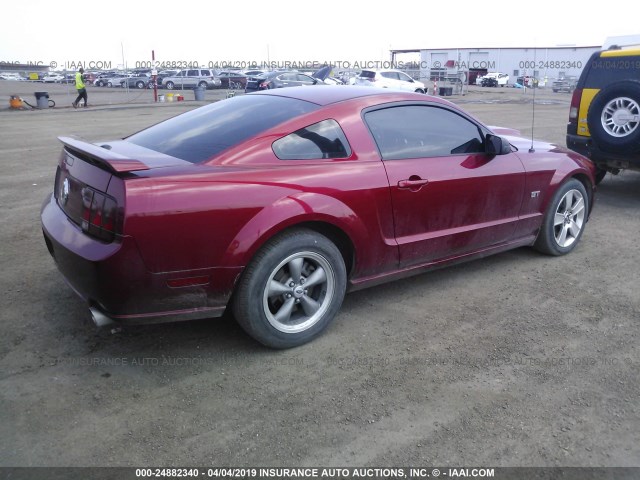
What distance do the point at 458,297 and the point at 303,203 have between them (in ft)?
5.39

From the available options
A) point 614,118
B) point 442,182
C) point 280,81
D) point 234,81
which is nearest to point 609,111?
point 614,118

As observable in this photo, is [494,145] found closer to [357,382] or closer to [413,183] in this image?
[413,183]

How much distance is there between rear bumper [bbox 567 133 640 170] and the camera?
686 cm

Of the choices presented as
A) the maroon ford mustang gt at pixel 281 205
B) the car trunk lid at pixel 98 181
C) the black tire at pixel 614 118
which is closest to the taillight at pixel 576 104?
the black tire at pixel 614 118

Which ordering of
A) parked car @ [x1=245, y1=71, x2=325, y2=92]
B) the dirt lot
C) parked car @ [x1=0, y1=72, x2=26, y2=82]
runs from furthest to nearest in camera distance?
parked car @ [x1=0, y1=72, x2=26, y2=82] → parked car @ [x1=245, y1=71, x2=325, y2=92] → the dirt lot

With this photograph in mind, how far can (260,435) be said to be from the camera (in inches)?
108

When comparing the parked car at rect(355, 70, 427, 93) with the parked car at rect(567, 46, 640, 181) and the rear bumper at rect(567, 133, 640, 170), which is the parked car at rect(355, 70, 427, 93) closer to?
the parked car at rect(567, 46, 640, 181)

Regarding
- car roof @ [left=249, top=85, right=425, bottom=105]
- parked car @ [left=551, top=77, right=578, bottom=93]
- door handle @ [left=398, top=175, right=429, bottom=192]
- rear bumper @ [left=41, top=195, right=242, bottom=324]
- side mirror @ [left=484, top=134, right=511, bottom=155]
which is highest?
car roof @ [left=249, top=85, right=425, bottom=105]

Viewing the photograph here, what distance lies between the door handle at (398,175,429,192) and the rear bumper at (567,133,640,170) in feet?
13.6

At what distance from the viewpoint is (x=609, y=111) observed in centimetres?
684

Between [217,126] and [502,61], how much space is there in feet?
219

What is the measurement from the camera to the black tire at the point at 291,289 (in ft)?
10.8

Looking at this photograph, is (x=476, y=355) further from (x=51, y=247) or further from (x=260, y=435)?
(x=51, y=247)

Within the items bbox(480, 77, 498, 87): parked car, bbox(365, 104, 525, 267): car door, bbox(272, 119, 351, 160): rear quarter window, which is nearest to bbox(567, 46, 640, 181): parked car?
bbox(365, 104, 525, 267): car door
